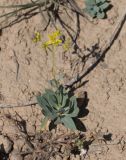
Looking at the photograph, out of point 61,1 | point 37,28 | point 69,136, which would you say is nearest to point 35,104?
point 69,136

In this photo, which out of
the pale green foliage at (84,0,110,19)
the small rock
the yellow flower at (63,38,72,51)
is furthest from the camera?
the pale green foliage at (84,0,110,19)

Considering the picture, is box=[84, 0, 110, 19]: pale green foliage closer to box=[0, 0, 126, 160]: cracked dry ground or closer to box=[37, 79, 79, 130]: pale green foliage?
box=[0, 0, 126, 160]: cracked dry ground

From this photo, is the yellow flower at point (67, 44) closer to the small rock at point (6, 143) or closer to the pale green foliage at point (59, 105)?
the pale green foliage at point (59, 105)

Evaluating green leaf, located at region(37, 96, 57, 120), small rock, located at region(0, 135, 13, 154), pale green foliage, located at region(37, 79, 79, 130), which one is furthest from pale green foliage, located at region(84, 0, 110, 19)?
small rock, located at region(0, 135, 13, 154)

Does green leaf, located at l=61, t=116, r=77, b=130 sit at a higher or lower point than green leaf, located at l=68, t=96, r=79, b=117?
lower

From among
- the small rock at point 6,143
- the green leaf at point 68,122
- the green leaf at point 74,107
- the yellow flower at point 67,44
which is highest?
the yellow flower at point 67,44

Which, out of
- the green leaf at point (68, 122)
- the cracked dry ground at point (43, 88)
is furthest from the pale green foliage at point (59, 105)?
the cracked dry ground at point (43, 88)

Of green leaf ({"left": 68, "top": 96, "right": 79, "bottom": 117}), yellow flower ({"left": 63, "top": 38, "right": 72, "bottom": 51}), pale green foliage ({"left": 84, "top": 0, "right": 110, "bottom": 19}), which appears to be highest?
pale green foliage ({"left": 84, "top": 0, "right": 110, "bottom": 19})

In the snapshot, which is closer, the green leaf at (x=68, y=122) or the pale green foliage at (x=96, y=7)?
the green leaf at (x=68, y=122)

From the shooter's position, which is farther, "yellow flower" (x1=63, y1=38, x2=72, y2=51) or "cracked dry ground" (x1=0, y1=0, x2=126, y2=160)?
"cracked dry ground" (x1=0, y1=0, x2=126, y2=160)
